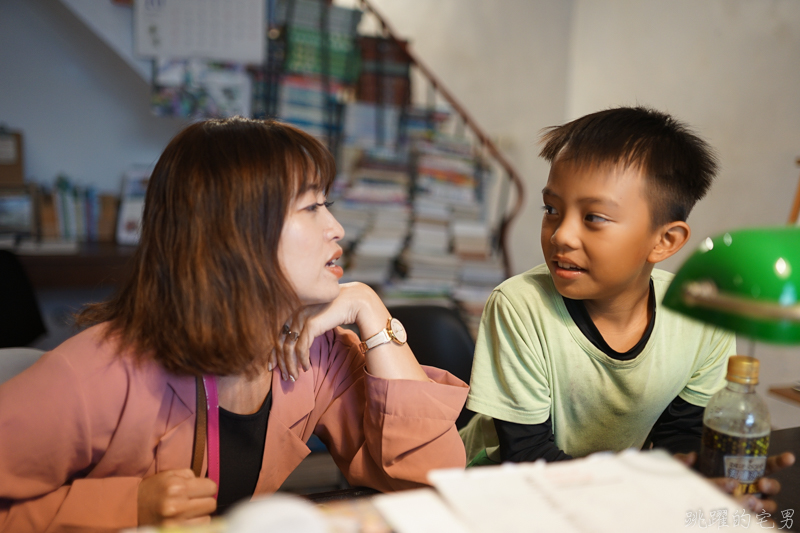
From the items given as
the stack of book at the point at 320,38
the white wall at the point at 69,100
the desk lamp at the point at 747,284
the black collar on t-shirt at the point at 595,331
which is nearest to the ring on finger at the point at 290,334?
the black collar on t-shirt at the point at 595,331

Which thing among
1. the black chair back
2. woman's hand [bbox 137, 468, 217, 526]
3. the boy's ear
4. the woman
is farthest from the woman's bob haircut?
the black chair back

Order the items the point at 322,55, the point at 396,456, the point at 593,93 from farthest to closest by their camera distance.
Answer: the point at 593,93 < the point at 322,55 < the point at 396,456

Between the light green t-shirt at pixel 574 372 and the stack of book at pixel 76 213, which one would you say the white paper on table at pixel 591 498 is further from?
the stack of book at pixel 76 213

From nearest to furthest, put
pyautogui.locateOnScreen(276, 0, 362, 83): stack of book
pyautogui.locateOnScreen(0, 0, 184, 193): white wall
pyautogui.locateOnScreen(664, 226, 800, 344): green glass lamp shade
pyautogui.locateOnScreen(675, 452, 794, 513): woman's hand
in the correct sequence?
pyautogui.locateOnScreen(664, 226, 800, 344): green glass lamp shade → pyautogui.locateOnScreen(675, 452, 794, 513): woman's hand → pyautogui.locateOnScreen(276, 0, 362, 83): stack of book → pyautogui.locateOnScreen(0, 0, 184, 193): white wall

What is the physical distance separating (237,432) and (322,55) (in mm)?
2591

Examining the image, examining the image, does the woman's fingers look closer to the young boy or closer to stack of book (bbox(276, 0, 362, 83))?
the young boy

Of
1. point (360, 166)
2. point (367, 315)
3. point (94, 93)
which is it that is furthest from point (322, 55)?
point (367, 315)

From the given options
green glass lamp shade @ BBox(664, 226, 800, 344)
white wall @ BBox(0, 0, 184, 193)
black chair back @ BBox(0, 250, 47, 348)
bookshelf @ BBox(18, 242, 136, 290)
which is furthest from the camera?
white wall @ BBox(0, 0, 184, 193)

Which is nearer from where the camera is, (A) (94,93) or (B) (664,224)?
(B) (664,224)

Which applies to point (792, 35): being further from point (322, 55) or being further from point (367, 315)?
point (367, 315)

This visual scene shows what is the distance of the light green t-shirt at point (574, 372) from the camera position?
1.02m

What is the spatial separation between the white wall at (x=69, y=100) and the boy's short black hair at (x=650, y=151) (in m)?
3.11

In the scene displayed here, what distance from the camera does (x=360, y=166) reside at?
127 inches

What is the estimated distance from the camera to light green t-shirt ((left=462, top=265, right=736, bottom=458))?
1018 mm
